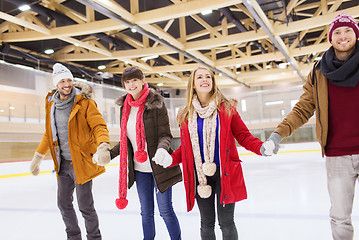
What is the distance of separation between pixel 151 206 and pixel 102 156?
445 millimetres

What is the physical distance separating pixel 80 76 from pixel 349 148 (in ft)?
44.3

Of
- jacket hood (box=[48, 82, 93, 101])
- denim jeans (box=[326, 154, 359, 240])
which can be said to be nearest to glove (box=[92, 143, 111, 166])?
jacket hood (box=[48, 82, 93, 101])

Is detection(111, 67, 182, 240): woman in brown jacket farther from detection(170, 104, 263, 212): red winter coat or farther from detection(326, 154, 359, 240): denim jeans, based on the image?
detection(326, 154, 359, 240): denim jeans

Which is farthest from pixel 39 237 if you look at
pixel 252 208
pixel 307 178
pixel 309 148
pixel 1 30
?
pixel 309 148

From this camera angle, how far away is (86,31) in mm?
7871

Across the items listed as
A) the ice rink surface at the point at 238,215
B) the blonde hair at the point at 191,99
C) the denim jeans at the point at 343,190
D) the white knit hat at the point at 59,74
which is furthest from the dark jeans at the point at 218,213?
the white knit hat at the point at 59,74

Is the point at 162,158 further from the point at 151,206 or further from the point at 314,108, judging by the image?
the point at 314,108

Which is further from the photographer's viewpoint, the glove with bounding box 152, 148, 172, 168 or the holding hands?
the glove with bounding box 152, 148, 172, 168

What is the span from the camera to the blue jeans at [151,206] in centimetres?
192

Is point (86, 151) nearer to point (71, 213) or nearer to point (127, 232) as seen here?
point (71, 213)

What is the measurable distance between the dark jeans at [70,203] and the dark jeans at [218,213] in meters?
0.76

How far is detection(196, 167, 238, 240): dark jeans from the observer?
165cm

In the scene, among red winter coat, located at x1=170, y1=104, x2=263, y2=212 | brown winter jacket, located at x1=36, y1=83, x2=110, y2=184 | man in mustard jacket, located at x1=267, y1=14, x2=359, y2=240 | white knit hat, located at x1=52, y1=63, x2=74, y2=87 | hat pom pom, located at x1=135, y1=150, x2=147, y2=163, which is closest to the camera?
man in mustard jacket, located at x1=267, y1=14, x2=359, y2=240

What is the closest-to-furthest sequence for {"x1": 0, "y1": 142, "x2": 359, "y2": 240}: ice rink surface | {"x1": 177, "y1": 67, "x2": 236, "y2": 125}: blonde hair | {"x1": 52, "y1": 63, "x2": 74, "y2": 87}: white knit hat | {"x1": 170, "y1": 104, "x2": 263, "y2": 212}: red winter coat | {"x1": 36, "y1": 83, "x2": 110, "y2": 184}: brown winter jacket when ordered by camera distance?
{"x1": 170, "y1": 104, "x2": 263, "y2": 212}: red winter coat → {"x1": 177, "y1": 67, "x2": 236, "y2": 125}: blonde hair → {"x1": 36, "y1": 83, "x2": 110, "y2": 184}: brown winter jacket → {"x1": 52, "y1": 63, "x2": 74, "y2": 87}: white knit hat → {"x1": 0, "y1": 142, "x2": 359, "y2": 240}: ice rink surface
